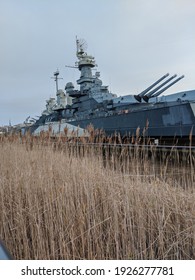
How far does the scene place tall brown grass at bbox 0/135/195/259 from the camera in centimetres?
189

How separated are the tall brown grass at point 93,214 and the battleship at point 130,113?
808 millimetres

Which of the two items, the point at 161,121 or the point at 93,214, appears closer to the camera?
the point at 93,214

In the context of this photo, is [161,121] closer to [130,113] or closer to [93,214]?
[130,113]

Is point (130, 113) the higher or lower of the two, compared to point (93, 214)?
higher

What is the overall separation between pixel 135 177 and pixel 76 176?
74 centimetres

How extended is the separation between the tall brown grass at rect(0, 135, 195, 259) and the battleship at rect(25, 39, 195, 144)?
0.81 metres

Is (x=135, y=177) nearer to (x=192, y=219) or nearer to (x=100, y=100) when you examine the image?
(x=192, y=219)

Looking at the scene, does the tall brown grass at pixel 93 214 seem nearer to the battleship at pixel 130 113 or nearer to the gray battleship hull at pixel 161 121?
the battleship at pixel 130 113

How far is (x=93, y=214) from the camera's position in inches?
83.6

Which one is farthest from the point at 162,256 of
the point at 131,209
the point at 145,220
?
the point at 131,209

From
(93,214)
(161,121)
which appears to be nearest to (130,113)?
(161,121)

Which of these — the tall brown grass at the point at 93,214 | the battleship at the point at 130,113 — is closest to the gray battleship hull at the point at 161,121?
the battleship at the point at 130,113

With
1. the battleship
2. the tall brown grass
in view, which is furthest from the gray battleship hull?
the tall brown grass

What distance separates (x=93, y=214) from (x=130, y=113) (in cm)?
999
